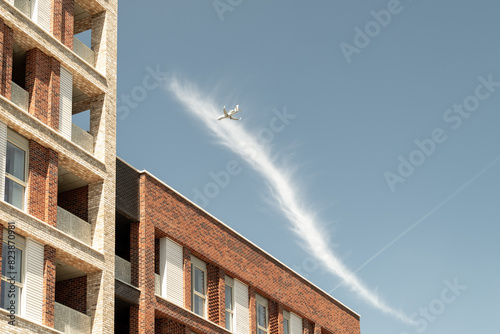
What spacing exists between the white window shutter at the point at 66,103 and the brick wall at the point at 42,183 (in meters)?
1.49

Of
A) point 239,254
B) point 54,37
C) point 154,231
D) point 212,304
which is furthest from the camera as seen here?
point 239,254

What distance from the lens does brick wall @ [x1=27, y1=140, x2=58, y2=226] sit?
102 ft

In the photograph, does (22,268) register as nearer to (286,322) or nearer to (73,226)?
(73,226)

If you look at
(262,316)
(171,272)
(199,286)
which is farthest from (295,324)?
(171,272)

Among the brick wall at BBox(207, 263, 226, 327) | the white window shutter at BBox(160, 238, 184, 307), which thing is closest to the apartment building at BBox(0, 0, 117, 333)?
the white window shutter at BBox(160, 238, 184, 307)

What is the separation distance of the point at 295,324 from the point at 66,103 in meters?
18.2

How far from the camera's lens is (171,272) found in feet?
122

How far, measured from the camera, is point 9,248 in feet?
95.7

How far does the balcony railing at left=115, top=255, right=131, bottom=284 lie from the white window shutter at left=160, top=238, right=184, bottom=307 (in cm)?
197

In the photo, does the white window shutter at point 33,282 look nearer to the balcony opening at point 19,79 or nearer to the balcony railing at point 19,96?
the balcony railing at point 19,96

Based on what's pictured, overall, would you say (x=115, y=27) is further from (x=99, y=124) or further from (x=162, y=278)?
(x=162, y=278)

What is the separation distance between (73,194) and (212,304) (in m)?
8.33

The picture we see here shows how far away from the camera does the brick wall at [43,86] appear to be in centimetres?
3231

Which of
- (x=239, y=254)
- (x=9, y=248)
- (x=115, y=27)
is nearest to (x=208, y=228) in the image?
(x=239, y=254)
